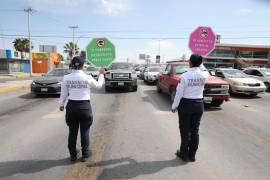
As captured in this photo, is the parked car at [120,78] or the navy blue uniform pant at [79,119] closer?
the navy blue uniform pant at [79,119]

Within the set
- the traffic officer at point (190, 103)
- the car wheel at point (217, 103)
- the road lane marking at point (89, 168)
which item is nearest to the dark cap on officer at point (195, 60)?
the traffic officer at point (190, 103)

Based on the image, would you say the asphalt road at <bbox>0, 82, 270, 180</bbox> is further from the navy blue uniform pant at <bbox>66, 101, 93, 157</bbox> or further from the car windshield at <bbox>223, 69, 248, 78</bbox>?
the car windshield at <bbox>223, 69, 248, 78</bbox>

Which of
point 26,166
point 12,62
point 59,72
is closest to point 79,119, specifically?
point 26,166

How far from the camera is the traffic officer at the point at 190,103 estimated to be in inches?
166

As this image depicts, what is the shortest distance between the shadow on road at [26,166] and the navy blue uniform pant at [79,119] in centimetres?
30

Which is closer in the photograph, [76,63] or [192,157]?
[76,63]

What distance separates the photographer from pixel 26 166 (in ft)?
13.1

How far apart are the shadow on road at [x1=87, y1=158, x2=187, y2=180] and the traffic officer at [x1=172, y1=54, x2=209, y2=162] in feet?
1.08

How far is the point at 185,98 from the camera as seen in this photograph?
4270 millimetres

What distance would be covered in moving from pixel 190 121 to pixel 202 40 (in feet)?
29.9

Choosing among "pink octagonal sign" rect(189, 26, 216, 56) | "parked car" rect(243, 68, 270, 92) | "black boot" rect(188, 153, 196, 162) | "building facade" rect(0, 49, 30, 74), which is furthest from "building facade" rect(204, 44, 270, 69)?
"black boot" rect(188, 153, 196, 162)

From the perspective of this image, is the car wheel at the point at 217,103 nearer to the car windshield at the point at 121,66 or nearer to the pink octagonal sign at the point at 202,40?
the pink octagonal sign at the point at 202,40

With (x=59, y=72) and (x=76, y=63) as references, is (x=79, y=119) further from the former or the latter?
(x=59, y=72)

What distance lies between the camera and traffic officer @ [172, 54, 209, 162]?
422 centimetres
